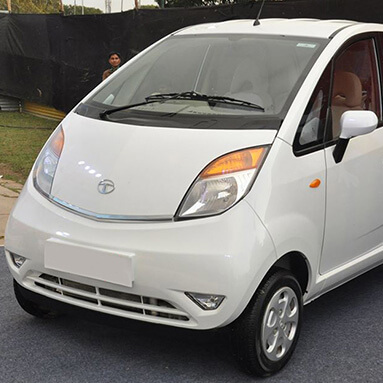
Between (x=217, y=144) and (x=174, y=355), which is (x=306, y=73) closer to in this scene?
(x=217, y=144)

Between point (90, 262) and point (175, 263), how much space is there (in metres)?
0.41

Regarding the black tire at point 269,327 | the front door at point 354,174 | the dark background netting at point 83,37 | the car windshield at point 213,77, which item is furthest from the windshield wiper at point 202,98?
the dark background netting at point 83,37

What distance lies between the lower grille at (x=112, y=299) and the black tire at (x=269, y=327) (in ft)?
0.94

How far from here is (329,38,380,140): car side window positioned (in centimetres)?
379

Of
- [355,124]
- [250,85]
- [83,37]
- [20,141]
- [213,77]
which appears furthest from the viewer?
[83,37]

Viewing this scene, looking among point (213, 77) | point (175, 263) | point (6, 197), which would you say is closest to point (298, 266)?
point (175, 263)

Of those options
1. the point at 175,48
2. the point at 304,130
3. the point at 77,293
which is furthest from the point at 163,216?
the point at 175,48

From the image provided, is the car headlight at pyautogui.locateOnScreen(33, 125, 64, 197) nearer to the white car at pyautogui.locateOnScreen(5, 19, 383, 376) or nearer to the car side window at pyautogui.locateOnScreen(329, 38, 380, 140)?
the white car at pyautogui.locateOnScreen(5, 19, 383, 376)

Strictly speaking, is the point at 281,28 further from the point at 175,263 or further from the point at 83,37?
the point at 83,37

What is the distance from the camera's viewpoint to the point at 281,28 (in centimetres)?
408

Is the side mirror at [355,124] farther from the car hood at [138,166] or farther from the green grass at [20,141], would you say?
the green grass at [20,141]

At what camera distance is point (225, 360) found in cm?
355

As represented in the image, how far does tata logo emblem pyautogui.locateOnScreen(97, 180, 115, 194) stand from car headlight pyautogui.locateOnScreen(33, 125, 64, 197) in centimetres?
32

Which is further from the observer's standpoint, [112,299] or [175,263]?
[112,299]
